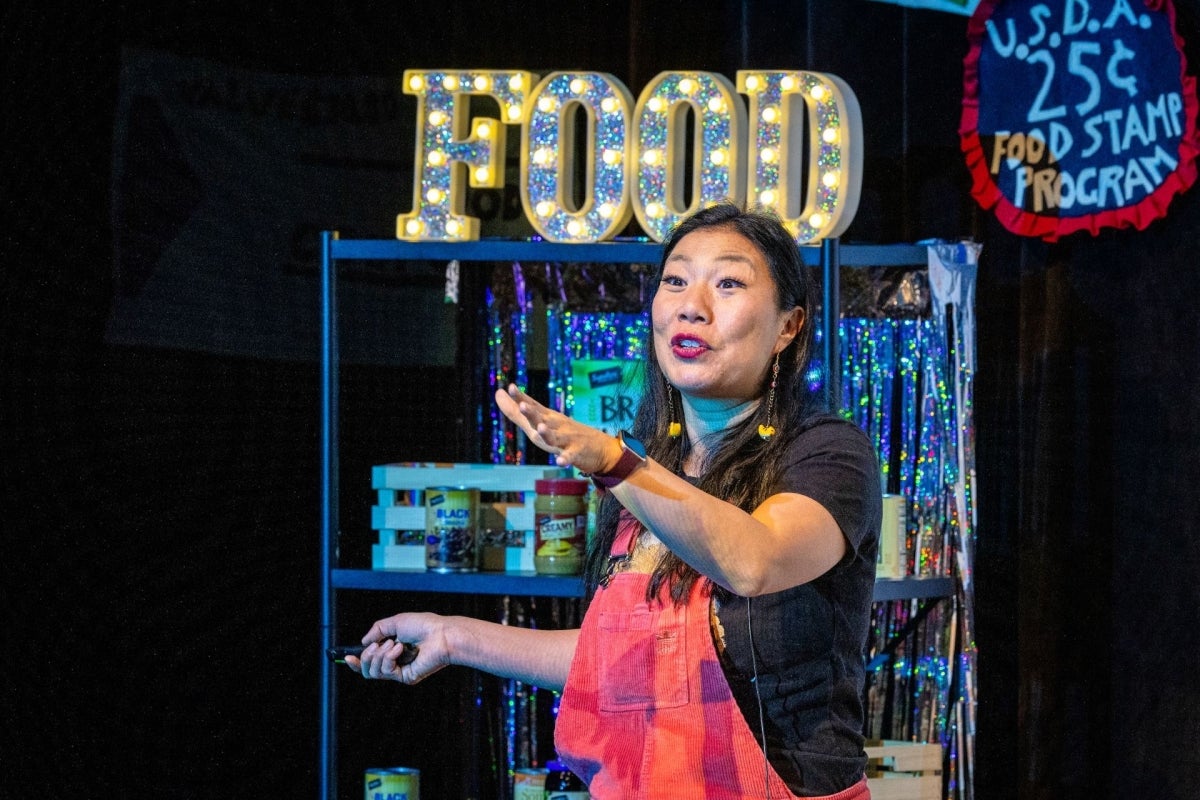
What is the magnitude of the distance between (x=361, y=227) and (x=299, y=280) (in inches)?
7.9

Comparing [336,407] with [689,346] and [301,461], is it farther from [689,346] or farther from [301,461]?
[689,346]

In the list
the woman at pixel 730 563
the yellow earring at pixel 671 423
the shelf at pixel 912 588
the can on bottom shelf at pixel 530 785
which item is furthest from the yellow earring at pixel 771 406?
the can on bottom shelf at pixel 530 785

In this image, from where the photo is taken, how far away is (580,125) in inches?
123

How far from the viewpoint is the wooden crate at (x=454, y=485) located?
276 centimetres

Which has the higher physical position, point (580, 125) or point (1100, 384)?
point (580, 125)

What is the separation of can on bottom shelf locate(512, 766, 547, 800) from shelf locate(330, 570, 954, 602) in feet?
1.40

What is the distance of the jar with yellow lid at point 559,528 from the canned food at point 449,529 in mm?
154

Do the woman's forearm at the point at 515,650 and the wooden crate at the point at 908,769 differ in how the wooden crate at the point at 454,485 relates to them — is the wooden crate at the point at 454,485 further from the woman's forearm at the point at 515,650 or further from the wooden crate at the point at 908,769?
the woman's forearm at the point at 515,650

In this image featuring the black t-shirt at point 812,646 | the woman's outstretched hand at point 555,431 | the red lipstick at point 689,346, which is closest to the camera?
the woman's outstretched hand at point 555,431

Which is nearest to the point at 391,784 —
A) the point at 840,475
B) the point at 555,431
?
the point at 840,475

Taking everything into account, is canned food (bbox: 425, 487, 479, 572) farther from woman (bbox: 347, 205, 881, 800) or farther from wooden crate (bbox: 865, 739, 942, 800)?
woman (bbox: 347, 205, 881, 800)

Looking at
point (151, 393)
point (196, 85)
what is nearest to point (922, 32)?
point (196, 85)

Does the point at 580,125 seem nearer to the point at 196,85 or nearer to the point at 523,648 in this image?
the point at 196,85

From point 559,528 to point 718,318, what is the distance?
48.7 inches
